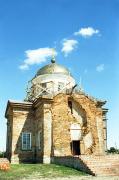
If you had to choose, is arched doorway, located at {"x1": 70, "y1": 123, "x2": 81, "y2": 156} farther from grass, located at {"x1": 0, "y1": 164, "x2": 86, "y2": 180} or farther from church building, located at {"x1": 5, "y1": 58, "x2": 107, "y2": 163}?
grass, located at {"x1": 0, "y1": 164, "x2": 86, "y2": 180}

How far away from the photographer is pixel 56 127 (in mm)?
27516

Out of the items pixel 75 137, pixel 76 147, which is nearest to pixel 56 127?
pixel 75 137

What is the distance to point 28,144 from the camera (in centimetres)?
2962

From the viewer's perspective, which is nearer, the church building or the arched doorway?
the church building

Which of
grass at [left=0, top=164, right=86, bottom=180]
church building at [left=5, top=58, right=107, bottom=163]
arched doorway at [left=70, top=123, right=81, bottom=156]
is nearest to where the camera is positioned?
grass at [left=0, top=164, right=86, bottom=180]

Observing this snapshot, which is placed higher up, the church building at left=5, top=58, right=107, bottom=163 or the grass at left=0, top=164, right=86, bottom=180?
the church building at left=5, top=58, right=107, bottom=163

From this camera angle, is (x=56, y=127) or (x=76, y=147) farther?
(x=76, y=147)

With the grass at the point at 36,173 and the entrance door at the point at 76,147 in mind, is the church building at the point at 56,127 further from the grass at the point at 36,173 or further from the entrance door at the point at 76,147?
the grass at the point at 36,173

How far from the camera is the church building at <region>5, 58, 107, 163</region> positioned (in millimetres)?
27266

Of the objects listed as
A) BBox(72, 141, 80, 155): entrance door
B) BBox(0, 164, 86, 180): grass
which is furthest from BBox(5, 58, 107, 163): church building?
BBox(0, 164, 86, 180): grass

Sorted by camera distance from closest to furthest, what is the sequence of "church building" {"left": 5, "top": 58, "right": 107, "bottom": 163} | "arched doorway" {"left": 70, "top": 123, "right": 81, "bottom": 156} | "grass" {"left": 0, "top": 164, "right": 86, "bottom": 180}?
"grass" {"left": 0, "top": 164, "right": 86, "bottom": 180} < "church building" {"left": 5, "top": 58, "right": 107, "bottom": 163} < "arched doorway" {"left": 70, "top": 123, "right": 81, "bottom": 156}

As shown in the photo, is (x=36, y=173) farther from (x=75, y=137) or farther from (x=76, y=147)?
(x=76, y=147)

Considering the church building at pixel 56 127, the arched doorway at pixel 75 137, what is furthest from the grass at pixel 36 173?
the arched doorway at pixel 75 137

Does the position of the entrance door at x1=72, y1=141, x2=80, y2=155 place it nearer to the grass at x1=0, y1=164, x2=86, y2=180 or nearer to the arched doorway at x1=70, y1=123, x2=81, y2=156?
the arched doorway at x1=70, y1=123, x2=81, y2=156
